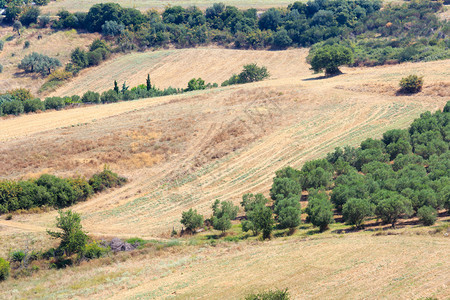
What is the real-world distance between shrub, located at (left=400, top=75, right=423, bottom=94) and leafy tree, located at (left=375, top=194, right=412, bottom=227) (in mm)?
35207

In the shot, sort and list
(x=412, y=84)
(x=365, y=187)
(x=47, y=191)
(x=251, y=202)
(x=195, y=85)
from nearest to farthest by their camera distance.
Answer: (x=365, y=187), (x=251, y=202), (x=47, y=191), (x=412, y=84), (x=195, y=85)

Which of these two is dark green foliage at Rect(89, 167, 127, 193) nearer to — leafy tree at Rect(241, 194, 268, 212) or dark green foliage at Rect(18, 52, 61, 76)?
leafy tree at Rect(241, 194, 268, 212)

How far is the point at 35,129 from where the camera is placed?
67.4 meters

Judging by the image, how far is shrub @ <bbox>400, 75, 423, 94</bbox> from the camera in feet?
234

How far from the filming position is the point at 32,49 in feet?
383

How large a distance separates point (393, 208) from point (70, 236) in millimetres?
25047

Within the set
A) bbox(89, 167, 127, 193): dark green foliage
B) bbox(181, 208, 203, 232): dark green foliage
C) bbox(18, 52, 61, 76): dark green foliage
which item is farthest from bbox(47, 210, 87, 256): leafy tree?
bbox(18, 52, 61, 76): dark green foliage

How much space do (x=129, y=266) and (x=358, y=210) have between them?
59.3 feet

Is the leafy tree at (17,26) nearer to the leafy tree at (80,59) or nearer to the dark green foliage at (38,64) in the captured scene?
the dark green foliage at (38,64)

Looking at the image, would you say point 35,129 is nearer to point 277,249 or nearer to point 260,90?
point 260,90

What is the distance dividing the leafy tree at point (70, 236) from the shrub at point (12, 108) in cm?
3813

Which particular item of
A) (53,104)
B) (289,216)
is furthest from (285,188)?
(53,104)

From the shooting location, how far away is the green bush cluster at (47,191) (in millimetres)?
48562

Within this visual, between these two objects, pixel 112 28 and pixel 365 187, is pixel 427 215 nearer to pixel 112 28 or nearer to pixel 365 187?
pixel 365 187
